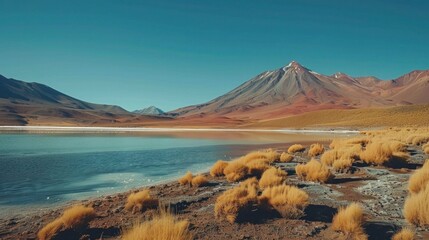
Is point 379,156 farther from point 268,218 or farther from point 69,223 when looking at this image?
point 69,223

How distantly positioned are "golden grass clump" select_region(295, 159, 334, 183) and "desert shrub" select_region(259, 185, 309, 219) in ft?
10.8

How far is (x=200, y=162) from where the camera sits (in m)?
20.1

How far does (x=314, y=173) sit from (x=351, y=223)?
17.6 ft

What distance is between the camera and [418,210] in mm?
6461

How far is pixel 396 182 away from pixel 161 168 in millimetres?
10547

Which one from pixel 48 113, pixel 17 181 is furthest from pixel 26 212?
pixel 48 113

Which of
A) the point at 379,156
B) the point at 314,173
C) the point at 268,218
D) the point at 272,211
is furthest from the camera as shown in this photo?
the point at 379,156

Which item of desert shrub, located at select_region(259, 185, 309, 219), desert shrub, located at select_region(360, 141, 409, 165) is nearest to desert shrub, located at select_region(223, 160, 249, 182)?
desert shrub, located at select_region(259, 185, 309, 219)

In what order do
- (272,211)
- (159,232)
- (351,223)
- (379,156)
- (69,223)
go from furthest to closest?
(379,156)
(272,211)
(69,223)
(351,223)
(159,232)

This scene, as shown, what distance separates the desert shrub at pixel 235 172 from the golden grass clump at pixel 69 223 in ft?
17.8

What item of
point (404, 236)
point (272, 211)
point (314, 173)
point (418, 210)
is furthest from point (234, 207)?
point (314, 173)

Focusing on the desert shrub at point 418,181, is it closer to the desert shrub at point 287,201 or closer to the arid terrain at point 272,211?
the arid terrain at point 272,211

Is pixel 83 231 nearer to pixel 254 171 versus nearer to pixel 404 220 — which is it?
pixel 404 220

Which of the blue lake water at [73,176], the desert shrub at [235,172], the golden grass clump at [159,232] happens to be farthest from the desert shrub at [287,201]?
the blue lake water at [73,176]
